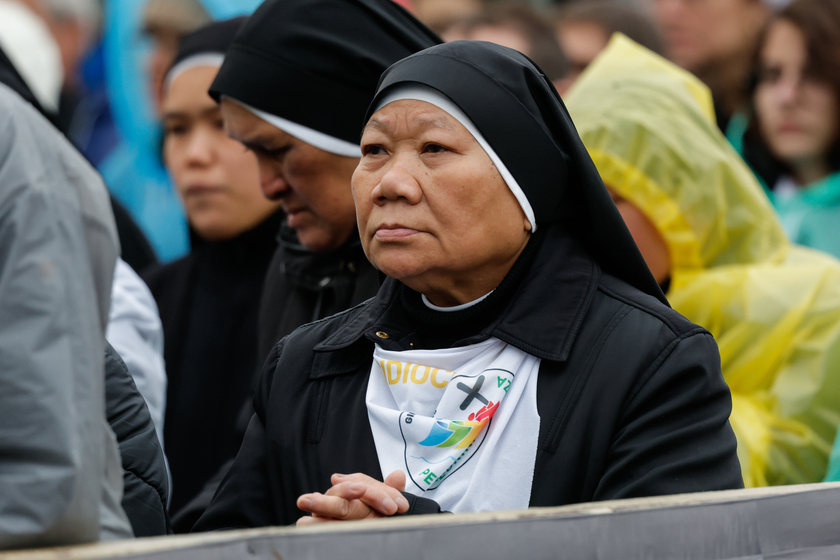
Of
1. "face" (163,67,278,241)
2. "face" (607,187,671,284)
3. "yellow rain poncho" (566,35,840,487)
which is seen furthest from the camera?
"face" (163,67,278,241)

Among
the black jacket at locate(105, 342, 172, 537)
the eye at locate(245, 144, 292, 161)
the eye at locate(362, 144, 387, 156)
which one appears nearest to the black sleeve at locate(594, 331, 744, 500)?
the eye at locate(362, 144, 387, 156)

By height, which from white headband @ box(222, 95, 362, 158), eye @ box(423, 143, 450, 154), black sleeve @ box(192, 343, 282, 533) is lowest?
black sleeve @ box(192, 343, 282, 533)

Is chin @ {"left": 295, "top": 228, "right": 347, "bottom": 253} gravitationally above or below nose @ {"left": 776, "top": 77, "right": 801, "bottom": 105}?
below

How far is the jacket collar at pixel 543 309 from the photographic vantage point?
90.2 inches

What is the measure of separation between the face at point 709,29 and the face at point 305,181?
126 inches

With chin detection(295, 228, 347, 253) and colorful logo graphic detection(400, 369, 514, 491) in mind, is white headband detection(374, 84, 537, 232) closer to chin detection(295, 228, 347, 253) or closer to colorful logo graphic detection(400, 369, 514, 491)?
colorful logo graphic detection(400, 369, 514, 491)

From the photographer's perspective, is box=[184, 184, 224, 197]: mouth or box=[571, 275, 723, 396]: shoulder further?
box=[184, 184, 224, 197]: mouth

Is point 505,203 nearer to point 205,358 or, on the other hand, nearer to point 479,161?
point 479,161

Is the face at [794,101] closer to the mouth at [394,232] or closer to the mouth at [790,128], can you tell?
the mouth at [790,128]

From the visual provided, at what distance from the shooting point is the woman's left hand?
2.07 meters

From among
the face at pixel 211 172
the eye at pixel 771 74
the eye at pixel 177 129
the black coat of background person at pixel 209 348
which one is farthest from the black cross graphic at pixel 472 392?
the eye at pixel 771 74

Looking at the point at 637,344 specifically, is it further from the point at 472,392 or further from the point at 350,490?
the point at 350,490

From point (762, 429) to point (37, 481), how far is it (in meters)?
2.61

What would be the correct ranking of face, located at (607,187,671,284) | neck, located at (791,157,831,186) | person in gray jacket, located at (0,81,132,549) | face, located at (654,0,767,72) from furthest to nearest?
face, located at (654,0,767,72) → neck, located at (791,157,831,186) → face, located at (607,187,671,284) → person in gray jacket, located at (0,81,132,549)
